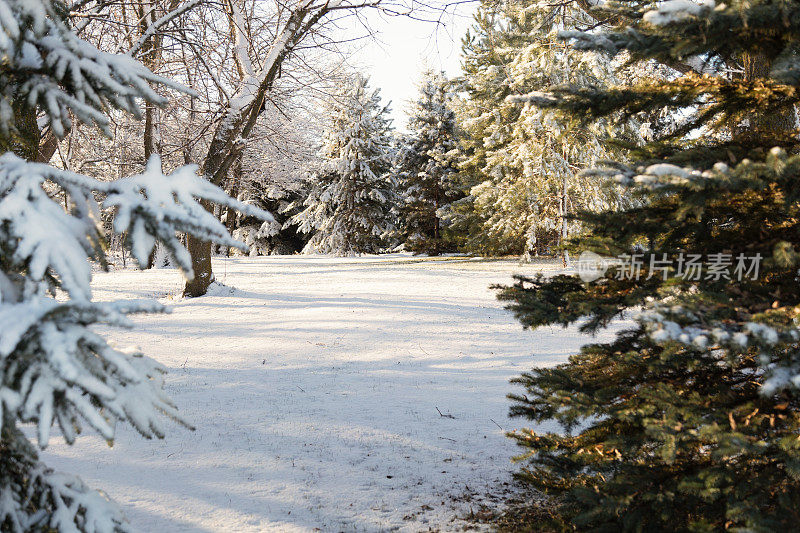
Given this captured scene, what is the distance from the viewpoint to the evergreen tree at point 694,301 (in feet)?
7.48

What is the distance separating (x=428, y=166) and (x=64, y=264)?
27814mm

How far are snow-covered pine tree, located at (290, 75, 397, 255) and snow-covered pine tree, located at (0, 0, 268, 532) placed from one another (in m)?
27.8

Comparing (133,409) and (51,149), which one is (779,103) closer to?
(133,409)

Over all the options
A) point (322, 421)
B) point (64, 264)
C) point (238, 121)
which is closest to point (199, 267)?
point (238, 121)

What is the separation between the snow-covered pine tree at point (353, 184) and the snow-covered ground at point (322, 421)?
20.0 m

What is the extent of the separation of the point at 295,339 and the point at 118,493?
4571 mm

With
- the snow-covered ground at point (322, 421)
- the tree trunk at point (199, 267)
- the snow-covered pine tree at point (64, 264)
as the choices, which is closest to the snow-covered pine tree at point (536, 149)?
the snow-covered ground at point (322, 421)

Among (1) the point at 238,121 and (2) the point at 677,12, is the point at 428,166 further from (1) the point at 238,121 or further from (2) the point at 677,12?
(2) the point at 677,12

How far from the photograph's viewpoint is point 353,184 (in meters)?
30.2

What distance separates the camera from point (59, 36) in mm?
2105

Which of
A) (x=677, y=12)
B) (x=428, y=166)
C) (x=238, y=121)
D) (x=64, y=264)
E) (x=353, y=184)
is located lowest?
(x=64, y=264)

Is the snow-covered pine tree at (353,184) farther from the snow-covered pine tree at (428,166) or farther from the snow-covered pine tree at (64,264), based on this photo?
the snow-covered pine tree at (64,264)

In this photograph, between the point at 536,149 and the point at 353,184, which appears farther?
the point at 353,184

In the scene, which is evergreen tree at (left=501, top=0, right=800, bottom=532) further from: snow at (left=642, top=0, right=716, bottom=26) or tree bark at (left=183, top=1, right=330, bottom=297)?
tree bark at (left=183, top=1, right=330, bottom=297)
